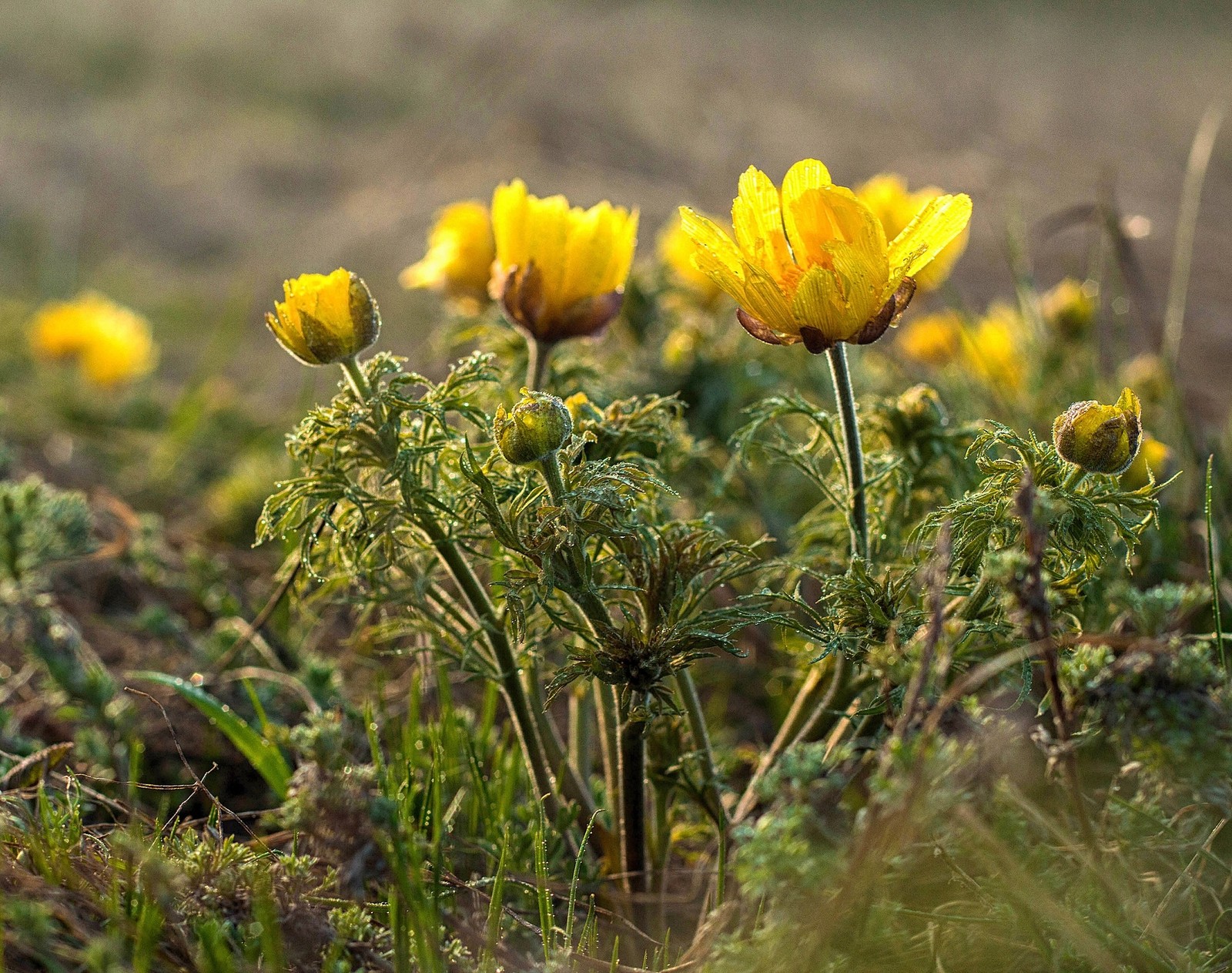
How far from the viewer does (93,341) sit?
382cm

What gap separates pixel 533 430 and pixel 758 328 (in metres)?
0.31

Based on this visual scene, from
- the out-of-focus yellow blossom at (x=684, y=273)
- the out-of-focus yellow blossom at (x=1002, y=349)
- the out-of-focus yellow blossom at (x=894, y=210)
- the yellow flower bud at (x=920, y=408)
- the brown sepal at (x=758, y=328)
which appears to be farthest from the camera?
the out-of-focus yellow blossom at (x=1002, y=349)

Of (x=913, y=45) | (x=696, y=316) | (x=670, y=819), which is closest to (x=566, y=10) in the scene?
(x=913, y=45)

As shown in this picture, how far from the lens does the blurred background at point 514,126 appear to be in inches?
238

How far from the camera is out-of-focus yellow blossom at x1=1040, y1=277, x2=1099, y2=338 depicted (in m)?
2.78

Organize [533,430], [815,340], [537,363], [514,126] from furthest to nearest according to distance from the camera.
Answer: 1. [514,126]
2. [537,363]
3. [815,340]
4. [533,430]

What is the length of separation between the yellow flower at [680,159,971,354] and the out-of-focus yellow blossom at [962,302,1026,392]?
1.65 m

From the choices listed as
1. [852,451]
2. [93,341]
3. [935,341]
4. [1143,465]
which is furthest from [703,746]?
[93,341]

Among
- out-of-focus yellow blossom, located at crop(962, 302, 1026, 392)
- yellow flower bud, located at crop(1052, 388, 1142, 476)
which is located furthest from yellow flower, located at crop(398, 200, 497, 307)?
out-of-focus yellow blossom, located at crop(962, 302, 1026, 392)

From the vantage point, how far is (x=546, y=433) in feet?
3.59

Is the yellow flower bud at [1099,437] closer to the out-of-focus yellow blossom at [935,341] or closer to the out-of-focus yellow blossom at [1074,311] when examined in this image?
the out-of-focus yellow blossom at [1074,311]

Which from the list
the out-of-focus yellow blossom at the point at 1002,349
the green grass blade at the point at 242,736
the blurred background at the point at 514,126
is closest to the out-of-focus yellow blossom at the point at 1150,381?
the out-of-focus yellow blossom at the point at 1002,349

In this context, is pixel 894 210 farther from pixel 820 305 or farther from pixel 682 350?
pixel 820 305

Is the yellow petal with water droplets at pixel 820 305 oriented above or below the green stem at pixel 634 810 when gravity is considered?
above
